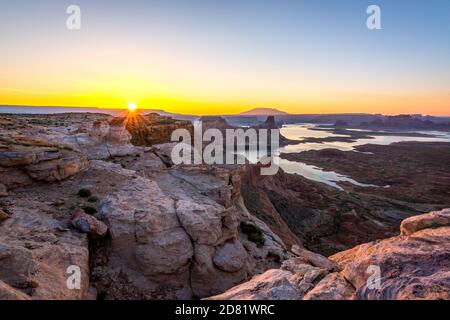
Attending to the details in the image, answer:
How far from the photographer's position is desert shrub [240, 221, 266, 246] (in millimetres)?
23858

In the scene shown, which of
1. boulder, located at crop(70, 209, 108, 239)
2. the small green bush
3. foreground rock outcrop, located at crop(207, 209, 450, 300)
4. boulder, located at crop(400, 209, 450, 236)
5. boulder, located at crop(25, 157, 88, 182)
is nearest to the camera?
foreground rock outcrop, located at crop(207, 209, 450, 300)

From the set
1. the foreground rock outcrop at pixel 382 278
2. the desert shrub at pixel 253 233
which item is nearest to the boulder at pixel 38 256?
the foreground rock outcrop at pixel 382 278

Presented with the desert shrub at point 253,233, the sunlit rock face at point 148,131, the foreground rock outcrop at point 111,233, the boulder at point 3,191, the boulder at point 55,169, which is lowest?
the desert shrub at point 253,233

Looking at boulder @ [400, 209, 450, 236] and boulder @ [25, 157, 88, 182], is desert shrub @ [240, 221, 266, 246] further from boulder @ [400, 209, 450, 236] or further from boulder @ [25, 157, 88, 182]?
boulder @ [25, 157, 88, 182]

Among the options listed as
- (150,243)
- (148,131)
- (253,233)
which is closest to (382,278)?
(150,243)

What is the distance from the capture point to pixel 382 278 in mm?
9922

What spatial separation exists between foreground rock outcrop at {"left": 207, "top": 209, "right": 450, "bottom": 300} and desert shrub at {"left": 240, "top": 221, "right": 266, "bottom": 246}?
1085cm

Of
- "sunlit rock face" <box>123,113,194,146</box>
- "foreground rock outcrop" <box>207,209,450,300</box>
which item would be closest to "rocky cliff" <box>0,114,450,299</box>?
"foreground rock outcrop" <box>207,209,450,300</box>

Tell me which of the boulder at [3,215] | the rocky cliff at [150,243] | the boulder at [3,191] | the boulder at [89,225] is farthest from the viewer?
the boulder at [3,191]

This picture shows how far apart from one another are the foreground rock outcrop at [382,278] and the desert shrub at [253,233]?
1085cm

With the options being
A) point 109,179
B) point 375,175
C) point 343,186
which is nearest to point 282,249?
point 109,179

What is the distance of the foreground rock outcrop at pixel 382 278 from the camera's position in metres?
8.90

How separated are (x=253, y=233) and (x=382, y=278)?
597 inches

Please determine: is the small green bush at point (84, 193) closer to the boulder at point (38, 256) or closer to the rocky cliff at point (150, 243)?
the rocky cliff at point (150, 243)
